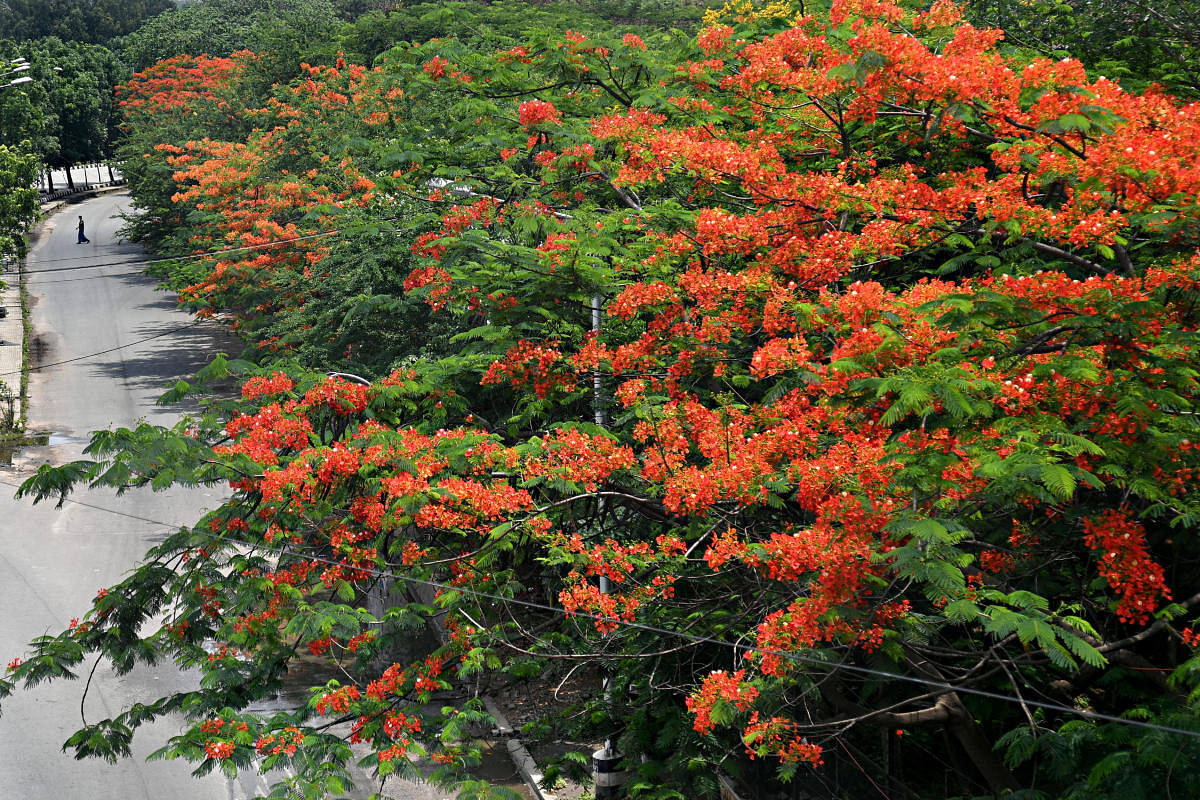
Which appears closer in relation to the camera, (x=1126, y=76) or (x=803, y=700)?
(x=803, y=700)


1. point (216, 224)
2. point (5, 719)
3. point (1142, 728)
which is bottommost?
point (5, 719)

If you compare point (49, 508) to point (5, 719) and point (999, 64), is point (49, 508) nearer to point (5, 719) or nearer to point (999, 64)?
point (5, 719)

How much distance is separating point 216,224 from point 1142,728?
20.9 m

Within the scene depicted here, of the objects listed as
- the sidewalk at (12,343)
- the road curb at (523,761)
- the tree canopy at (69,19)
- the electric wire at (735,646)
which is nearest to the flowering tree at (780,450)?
the electric wire at (735,646)

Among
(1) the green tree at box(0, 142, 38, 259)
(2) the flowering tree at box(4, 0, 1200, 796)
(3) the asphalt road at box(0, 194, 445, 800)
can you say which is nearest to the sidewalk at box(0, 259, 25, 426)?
(3) the asphalt road at box(0, 194, 445, 800)

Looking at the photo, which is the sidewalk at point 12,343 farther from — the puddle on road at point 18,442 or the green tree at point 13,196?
the green tree at point 13,196

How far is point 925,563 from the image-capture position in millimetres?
4887

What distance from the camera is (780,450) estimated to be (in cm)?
637

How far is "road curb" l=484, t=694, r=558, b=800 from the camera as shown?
9820 millimetres

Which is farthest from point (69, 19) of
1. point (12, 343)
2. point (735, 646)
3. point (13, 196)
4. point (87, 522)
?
point (735, 646)

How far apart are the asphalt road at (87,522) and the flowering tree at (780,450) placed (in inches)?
135

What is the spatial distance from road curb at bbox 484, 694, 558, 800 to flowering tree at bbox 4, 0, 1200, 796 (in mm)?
1363

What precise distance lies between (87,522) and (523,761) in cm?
1104

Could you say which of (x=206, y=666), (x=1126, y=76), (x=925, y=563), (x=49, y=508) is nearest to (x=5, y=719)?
(x=206, y=666)
